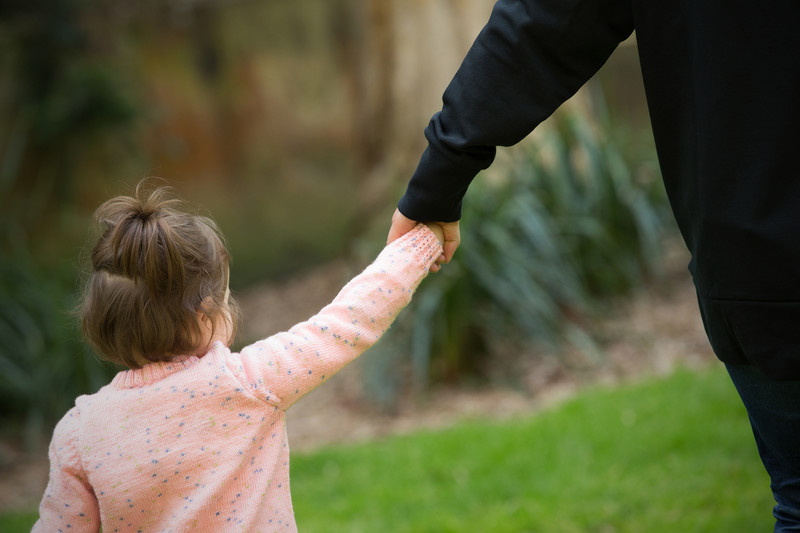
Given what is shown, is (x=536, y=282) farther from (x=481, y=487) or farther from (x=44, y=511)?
(x=44, y=511)

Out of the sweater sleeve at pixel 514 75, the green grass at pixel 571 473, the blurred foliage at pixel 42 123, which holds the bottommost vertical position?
the green grass at pixel 571 473

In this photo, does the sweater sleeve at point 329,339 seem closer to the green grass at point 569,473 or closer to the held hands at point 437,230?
the held hands at point 437,230

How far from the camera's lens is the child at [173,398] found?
4.82ft

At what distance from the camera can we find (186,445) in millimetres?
1474

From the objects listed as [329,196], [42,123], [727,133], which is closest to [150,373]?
[727,133]

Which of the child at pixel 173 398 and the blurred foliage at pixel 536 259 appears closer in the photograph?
the child at pixel 173 398

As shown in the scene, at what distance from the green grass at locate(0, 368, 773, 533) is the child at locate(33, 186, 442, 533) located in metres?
1.52

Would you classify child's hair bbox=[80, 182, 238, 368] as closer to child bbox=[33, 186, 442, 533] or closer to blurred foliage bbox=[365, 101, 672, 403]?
child bbox=[33, 186, 442, 533]

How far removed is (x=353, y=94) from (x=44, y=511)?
21.9 feet

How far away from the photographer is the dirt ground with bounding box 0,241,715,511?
4207mm

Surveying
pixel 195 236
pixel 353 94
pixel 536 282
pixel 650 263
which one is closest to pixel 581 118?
pixel 650 263

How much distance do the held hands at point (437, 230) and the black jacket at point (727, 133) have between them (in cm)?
45

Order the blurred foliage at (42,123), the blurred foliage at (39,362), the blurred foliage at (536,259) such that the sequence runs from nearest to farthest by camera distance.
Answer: the blurred foliage at (536,259), the blurred foliage at (39,362), the blurred foliage at (42,123)

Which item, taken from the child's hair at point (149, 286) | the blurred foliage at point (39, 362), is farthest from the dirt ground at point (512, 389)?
the child's hair at point (149, 286)
